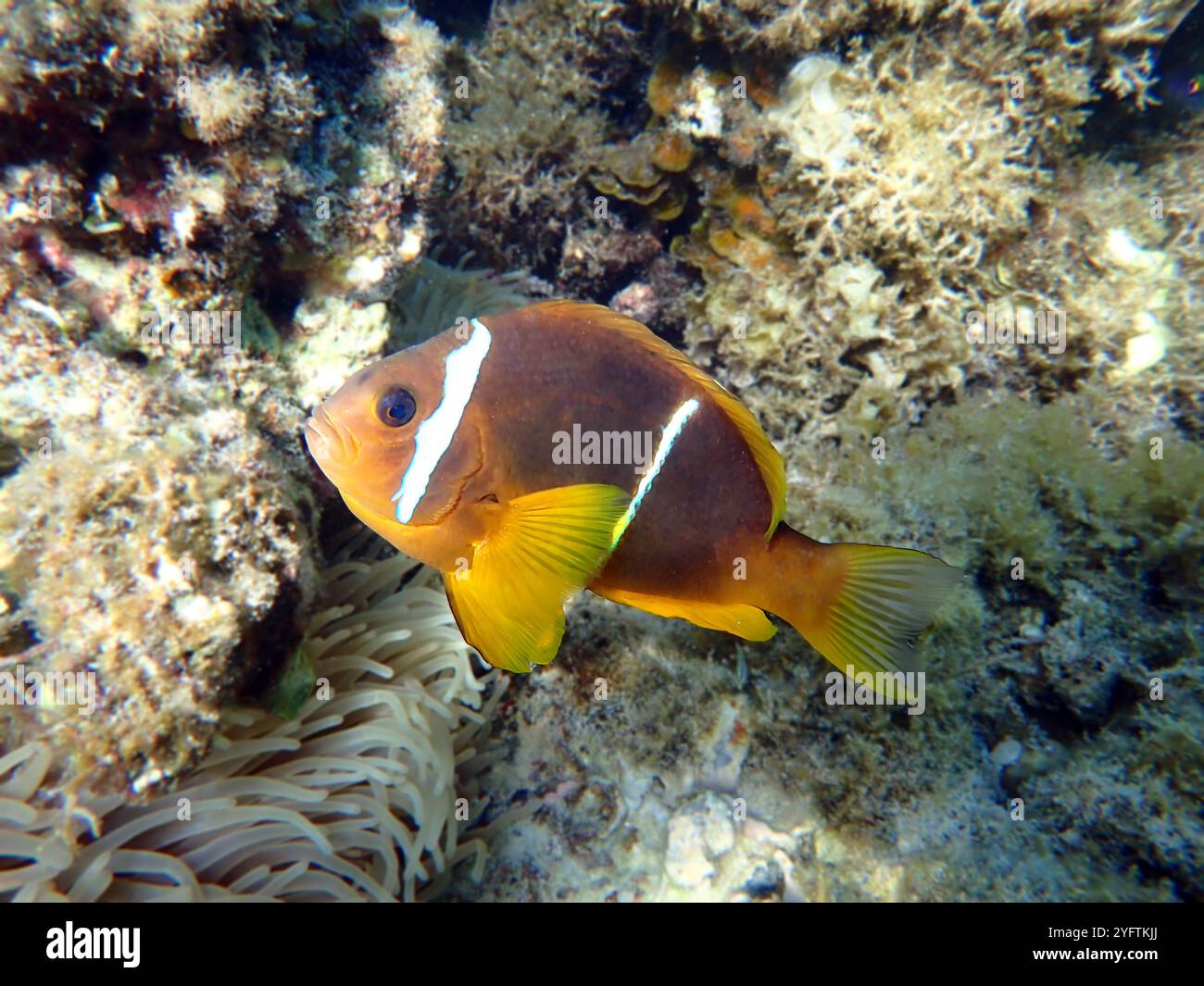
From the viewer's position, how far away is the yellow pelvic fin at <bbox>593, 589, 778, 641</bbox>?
1710 millimetres

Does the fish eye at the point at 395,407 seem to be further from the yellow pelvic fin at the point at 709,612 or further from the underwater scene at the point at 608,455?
the yellow pelvic fin at the point at 709,612

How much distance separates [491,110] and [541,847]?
3676 mm

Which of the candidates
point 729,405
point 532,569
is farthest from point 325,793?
point 729,405

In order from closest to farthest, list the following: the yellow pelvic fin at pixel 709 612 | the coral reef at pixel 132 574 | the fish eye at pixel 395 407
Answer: the coral reef at pixel 132 574 < the fish eye at pixel 395 407 < the yellow pelvic fin at pixel 709 612

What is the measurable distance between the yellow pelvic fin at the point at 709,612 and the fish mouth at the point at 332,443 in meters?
0.73

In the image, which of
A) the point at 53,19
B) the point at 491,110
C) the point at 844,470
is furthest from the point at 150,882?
the point at 491,110

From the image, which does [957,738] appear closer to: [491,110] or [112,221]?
[112,221]

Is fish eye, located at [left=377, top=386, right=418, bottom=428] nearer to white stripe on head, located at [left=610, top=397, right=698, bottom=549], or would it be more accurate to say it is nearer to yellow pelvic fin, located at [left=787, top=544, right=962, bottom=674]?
white stripe on head, located at [left=610, top=397, right=698, bottom=549]

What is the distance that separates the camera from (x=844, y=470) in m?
2.62

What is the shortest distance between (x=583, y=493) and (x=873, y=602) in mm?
865

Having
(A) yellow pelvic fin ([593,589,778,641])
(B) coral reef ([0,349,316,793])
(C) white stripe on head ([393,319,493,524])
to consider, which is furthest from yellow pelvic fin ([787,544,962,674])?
(B) coral reef ([0,349,316,793])

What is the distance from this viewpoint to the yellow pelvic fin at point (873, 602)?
5.63 ft

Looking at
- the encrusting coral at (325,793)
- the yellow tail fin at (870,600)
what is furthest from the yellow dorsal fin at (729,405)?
the encrusting coral at (325,793)

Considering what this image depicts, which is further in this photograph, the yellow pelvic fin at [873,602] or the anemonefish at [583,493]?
the yellow pelvic fin at [873,602]
